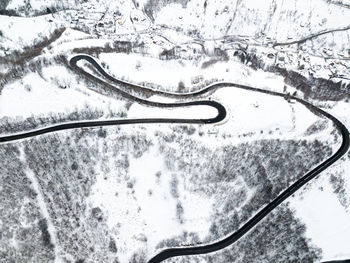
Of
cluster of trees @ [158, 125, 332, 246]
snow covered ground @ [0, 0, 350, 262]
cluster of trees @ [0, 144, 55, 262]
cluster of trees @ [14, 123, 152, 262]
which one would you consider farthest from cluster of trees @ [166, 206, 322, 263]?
cluster of trees @ [0, 144, 55, 262]

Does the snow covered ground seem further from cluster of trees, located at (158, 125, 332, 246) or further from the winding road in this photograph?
the winding road

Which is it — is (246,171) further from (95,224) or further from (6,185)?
(6,185)

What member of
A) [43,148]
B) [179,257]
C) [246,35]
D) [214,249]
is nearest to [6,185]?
[43,148]

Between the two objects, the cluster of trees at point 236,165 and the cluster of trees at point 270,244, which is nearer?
the cluster of trees at point 270,244

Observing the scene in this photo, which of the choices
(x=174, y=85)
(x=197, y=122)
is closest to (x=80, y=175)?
(x=197, y=122)

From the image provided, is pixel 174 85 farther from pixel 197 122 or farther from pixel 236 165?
pixel 236 165

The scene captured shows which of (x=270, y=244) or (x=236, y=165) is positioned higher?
(x=236, y=165)

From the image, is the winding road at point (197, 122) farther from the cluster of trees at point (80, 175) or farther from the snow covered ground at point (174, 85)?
the cluster of trees at point (80, 175)

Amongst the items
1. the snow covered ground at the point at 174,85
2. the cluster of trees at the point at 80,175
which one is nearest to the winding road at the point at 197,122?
the snow covered ground at the point at 174,85

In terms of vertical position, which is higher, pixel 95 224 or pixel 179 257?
pixel 95 224

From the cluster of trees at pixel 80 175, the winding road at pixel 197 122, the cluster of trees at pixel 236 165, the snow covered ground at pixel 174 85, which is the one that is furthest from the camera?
the cluster of trees at pixel 236 165

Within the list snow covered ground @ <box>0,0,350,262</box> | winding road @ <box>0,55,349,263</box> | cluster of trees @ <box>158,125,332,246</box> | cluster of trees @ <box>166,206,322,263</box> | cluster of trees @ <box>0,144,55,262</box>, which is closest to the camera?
cluster of trees @ <box>0,144,55,262</box>
